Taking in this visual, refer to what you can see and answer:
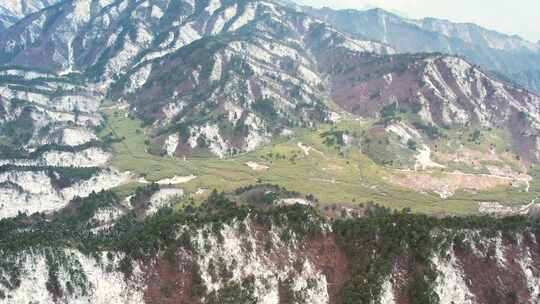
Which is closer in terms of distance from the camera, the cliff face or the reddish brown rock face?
the cliff face

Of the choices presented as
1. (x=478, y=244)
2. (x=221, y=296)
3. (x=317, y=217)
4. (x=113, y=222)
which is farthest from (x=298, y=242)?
(x=113, y=222)

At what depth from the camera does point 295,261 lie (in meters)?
133

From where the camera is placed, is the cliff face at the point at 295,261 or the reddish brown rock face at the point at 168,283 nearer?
the cliff face at the point at 295,261

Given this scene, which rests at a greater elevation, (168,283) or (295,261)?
(295,261)

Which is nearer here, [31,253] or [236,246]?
[31,253]

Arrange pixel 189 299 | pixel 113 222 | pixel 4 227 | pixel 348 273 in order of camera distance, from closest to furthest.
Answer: pixel 189 299, pixel 348 273, pixel 4 227, pixel 113 222

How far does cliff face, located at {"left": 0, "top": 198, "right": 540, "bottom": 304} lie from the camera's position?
11856cm

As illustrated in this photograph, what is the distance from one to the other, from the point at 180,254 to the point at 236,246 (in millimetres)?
15644

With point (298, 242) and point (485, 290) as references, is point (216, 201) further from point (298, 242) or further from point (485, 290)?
point (485, 290)

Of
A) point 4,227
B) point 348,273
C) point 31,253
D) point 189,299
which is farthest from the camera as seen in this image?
point 4,227

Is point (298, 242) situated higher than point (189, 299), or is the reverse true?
point (298, 242)

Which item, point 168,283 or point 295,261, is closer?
point 168,283

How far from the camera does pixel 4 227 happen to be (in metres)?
157

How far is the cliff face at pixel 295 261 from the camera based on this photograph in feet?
389
